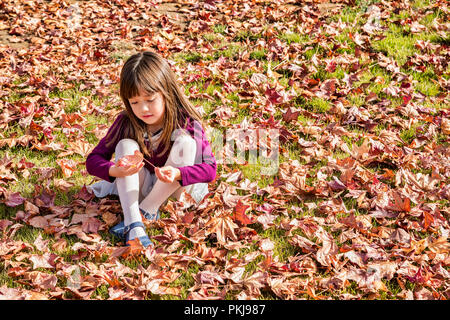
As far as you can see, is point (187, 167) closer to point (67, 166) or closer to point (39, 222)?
point (39, 222)

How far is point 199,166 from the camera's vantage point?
290 cm

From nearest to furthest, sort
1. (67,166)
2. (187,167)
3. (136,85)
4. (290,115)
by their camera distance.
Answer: (136,85), (187,167), (67,166), (290,115)

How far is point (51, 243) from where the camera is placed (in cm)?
281

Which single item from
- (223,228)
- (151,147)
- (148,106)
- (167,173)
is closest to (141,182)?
(151,147)

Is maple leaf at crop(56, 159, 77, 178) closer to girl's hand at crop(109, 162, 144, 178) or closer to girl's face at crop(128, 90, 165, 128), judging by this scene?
girl's hand at crop(109, 162, 144, 178)

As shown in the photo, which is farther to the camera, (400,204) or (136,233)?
(400,204)

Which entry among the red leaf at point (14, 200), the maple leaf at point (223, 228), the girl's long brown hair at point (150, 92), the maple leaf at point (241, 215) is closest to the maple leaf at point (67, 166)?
the red leaf at point (14, 200)

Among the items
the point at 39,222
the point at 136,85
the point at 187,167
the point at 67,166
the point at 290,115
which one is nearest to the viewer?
the point at 136,85

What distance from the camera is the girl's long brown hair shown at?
2723 millimetres

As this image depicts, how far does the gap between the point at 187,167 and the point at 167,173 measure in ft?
0.50

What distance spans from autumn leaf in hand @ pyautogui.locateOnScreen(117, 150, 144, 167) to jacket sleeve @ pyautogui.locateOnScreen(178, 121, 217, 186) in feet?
0.83

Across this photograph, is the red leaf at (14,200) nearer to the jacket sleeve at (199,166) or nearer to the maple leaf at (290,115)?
the jacket sleeve at (199,166)

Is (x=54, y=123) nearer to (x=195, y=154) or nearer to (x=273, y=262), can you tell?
(x=195, y=154)

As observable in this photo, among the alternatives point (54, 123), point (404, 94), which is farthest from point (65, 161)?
point (404, 94)
